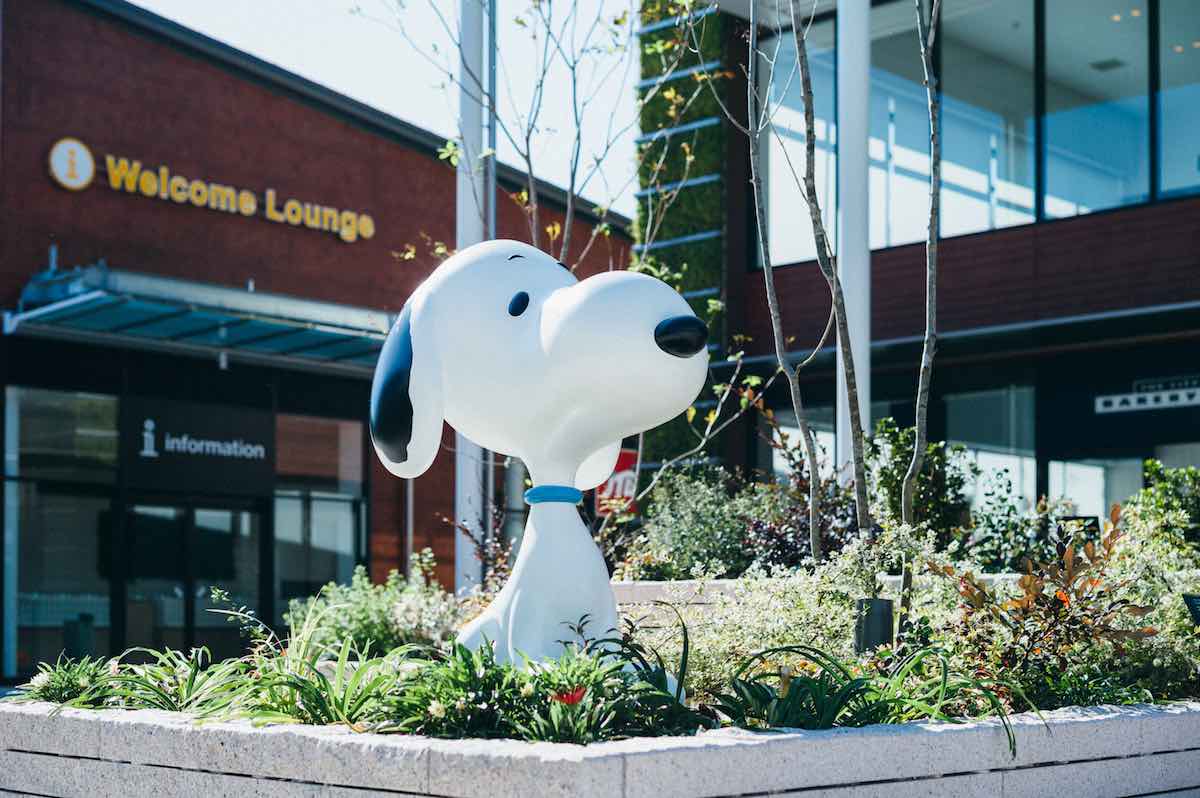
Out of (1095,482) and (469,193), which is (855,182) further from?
(1095,482)

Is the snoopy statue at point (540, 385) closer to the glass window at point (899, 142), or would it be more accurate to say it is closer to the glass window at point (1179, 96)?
the glass window at point (1179, 96)

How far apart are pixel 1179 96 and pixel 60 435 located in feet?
43.6

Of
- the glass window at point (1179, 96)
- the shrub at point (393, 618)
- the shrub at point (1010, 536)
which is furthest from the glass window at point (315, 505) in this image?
the glass window at point (1179, 96)

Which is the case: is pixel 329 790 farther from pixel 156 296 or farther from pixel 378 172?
pixel 378 172

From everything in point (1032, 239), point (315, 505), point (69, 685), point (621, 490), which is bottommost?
point (69, 685)

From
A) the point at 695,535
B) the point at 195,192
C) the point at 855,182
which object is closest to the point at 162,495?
the point at 195,192

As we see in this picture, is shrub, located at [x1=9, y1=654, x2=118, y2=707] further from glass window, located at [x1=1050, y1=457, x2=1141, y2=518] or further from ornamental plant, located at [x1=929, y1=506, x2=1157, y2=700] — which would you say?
glass window, located at [x1=1050, y1=457, x2=1141, y2=518]

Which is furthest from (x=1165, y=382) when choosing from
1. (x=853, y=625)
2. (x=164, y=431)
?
(x=164, y=431)

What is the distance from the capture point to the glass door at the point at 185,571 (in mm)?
17938

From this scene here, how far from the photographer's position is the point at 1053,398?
1552cm

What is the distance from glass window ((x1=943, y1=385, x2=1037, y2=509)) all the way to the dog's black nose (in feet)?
34.8

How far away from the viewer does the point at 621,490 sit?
1606 centimetres

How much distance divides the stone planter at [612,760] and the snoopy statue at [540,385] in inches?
39.2

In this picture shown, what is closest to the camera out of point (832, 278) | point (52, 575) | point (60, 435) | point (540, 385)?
point (540, 385)
